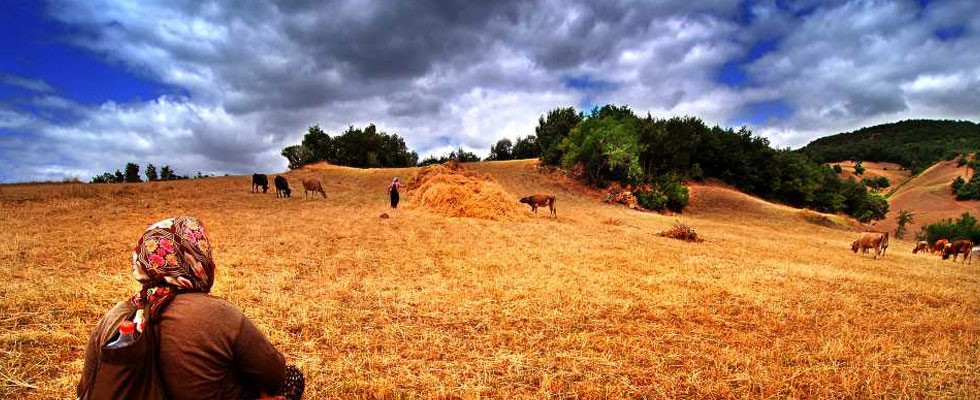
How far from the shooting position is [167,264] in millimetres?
2420

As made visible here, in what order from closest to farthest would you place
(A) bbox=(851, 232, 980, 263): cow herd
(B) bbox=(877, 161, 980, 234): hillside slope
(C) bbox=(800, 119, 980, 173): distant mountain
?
1. (A) bbox=(851, 232, 980, 263): cow herd
2. (B) bbox=(877, 161, 980, 234): hillside slope
3. (C) bbox=(800, 119, 980, 173): distant mountain

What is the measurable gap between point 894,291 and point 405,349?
11544 millimetres

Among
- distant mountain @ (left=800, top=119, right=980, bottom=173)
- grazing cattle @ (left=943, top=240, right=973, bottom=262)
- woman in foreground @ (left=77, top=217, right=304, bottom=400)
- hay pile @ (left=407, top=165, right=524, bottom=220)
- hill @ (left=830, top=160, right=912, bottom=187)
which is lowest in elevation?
grazing cattle @ (left=943, top=240, right=973, bottom=262)

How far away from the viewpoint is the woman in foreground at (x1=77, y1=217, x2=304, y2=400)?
2.25 meters

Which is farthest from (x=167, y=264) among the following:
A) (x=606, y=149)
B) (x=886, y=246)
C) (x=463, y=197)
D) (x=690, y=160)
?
(x=690, y=160)

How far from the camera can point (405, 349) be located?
6.04 meters

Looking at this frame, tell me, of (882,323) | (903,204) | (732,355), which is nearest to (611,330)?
(732,355)

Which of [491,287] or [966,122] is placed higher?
[966,122]

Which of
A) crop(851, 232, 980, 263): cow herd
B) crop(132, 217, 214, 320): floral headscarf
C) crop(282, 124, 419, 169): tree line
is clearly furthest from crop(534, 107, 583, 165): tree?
crop(132, 217, 214, 320): floral headscarf

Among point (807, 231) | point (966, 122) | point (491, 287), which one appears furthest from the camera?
point (966, 122)

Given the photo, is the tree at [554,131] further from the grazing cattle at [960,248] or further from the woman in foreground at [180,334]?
the woman in foreground at [180,334]

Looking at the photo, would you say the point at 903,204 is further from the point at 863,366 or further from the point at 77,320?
the point at 77,320

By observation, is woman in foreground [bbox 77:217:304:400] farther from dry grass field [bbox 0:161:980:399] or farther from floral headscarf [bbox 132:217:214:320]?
dry grass field [bbox 0:161:980:399]

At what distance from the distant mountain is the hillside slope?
333 inches
